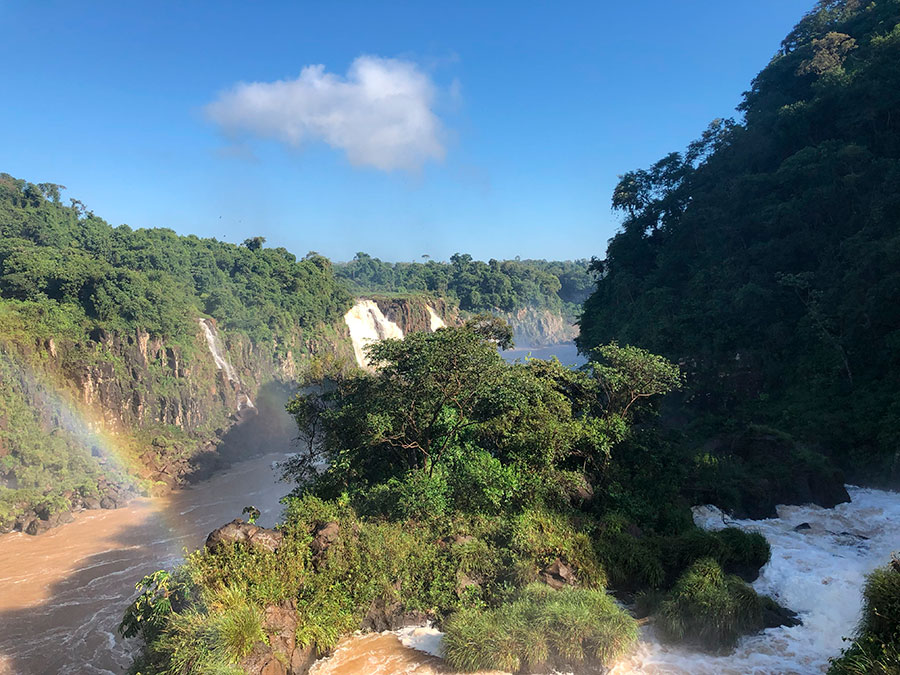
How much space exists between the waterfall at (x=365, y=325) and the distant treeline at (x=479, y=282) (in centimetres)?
2033

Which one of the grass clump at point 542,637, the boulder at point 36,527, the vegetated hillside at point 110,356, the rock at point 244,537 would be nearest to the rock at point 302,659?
the rock at point 244,537

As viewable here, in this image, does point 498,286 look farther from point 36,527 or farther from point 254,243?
point 36,527

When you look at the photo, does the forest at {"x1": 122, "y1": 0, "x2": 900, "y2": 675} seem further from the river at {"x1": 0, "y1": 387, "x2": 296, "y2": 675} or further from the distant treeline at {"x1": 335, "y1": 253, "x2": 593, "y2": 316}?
the distant treeline at {"x1": 335, "y1": 253, "x2": 593, "y2": 316}

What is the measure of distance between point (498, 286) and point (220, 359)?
2167 inches

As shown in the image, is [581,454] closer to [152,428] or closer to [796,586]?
[796,586]

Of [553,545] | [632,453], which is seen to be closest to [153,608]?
[553,545]

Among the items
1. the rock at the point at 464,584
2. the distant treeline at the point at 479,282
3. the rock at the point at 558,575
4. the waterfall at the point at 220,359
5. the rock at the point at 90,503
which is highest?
the distant treeline at the point at 479,282

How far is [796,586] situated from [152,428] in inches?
1515

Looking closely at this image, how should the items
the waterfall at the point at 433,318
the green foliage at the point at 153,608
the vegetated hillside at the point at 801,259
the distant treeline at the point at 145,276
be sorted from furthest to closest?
the waterfall at the point at 433,318
the distant treeline at the point at 145,276
the vegetated hillside at the point at 801,259
the green foliage at the point at 153,608

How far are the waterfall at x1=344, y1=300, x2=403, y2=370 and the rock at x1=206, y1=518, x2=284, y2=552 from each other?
169 feet

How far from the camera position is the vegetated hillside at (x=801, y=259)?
2294 centimetres

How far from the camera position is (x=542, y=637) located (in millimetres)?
10750

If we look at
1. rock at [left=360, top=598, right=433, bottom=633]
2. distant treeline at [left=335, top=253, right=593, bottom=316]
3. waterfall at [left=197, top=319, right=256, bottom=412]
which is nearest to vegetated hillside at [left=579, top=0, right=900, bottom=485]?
rock at [left=360, top=598, right=433, bottom=633]

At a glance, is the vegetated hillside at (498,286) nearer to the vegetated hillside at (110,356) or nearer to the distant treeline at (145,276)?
the distant treeline at (145,276)
